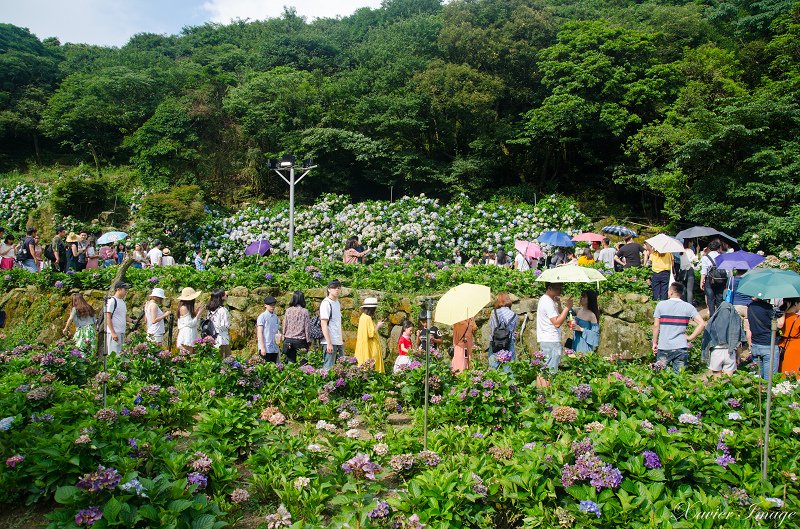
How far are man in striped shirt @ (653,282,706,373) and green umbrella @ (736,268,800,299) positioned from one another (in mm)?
571

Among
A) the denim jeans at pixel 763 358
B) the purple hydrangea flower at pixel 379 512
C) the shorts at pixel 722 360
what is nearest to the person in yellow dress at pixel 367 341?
the purple hydrangea flower at pixel 379 512


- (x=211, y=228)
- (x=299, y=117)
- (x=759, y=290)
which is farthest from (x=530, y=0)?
(x=759, y=290)

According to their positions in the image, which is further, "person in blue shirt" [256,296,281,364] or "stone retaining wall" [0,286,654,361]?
"stone retaining wall" [0,286,654,361]

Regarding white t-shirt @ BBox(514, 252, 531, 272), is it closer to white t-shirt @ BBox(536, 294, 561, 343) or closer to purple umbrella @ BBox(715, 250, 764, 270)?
purple umbrella @ BBox(715, 250, 764, 270)

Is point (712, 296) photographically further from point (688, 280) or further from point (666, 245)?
point (666, 245)

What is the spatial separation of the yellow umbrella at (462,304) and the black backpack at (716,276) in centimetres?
568

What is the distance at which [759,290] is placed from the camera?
569 cm

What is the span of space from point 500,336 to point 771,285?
113 inches

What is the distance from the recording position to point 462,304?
5.29 meters

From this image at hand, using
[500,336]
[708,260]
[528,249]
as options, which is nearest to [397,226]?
[528,249]

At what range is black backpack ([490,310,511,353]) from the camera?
6035 millimetres

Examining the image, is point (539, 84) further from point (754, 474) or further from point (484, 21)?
point (754, 474)

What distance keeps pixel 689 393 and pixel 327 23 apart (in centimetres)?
4236

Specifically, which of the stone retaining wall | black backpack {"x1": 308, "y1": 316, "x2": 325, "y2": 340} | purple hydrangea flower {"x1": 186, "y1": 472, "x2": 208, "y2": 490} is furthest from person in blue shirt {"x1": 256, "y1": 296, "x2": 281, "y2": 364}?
purple hydrangea flower {"x1": 186, "y1": 472, "x2": 208, "y2": 490}
